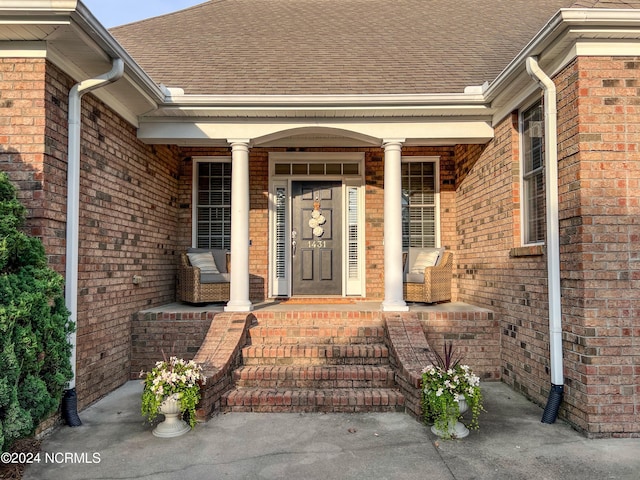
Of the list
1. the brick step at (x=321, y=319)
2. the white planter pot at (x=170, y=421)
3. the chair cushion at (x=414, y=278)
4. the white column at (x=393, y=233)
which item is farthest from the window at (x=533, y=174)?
the white planter pot at (x=170, y=421)

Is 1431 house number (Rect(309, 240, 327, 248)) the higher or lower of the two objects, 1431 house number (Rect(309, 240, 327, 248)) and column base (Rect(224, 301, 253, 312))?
the higher

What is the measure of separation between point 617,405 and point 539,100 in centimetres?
289

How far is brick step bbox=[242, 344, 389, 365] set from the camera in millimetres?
4559

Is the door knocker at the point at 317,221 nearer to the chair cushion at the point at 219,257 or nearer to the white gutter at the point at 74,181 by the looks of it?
the chair cushion at the point at 219,257

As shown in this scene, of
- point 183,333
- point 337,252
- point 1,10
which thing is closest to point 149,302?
point 183,333

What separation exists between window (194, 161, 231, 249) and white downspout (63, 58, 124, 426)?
118 inches

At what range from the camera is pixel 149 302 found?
559 centimetres

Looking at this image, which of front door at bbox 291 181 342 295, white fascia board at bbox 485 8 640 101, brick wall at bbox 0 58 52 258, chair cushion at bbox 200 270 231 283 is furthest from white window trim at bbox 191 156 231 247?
white fascia board at bbox 485 8 640 101

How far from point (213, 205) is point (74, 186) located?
3.13 meters

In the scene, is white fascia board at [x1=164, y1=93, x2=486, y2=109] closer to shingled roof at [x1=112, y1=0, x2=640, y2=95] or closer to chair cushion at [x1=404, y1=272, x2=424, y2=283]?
shingled roof at [x1=112, y1=0, x2=640, y2=95]

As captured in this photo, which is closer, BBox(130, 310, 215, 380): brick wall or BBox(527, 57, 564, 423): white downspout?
BBox(527, 57, 564, 423): white downspout

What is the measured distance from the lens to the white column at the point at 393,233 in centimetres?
518

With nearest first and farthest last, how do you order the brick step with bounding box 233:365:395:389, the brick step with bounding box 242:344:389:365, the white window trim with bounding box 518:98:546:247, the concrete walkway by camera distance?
the concrete walkway, the brick step with bounding box 233:365:395:389, the brick step with bounding box 242:344:389:365, the white window trim with bounding box 518:98:546:247

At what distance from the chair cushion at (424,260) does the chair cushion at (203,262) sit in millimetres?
2991
